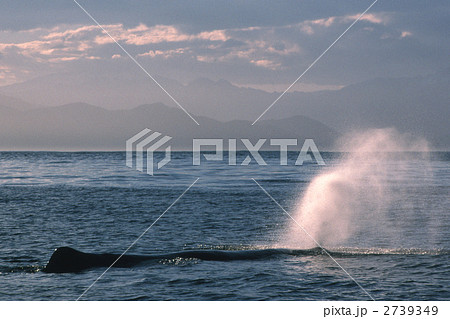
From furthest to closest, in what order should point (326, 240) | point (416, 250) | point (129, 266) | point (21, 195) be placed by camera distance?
point (21, 195) → point (326, 240) → point (416, 250) → point (129, 266)

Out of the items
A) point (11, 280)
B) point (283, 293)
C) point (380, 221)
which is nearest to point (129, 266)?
Answer: point (11, 280)

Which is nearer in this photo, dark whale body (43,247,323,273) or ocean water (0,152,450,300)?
ocean water (0,152,450,300)

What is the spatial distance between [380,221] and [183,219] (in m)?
13.7

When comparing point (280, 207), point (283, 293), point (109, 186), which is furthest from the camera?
point (109, 186)

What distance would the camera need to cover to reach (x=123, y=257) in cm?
2422

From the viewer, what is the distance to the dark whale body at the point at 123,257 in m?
22.8

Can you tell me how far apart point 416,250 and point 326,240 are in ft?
17.2

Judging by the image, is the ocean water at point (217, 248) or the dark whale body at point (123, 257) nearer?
the ocean water at point (217, 248)

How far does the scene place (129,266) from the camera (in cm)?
2322

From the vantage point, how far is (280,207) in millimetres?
48469

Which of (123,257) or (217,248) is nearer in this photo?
(123,257)

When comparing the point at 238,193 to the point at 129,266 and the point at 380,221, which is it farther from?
the point at 129,266

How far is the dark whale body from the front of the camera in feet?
74.9

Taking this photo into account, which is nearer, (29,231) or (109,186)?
(29,231)
